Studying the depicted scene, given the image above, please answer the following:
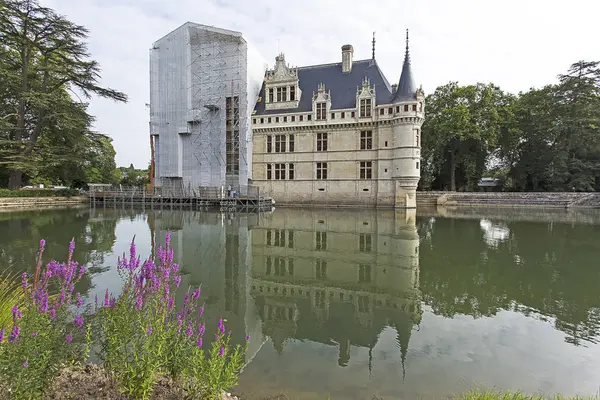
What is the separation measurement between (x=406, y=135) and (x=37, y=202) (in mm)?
30346

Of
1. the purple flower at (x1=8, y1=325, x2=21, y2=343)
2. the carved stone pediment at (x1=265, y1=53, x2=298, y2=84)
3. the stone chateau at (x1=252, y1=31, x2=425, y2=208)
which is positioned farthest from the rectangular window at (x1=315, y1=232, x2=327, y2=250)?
the carved stone pediment at (x1=265, y1=53, x2=298, y2=84)

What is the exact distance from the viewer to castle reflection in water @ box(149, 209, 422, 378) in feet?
14.7

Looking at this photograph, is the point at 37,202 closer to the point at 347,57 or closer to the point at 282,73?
the point at 282,73

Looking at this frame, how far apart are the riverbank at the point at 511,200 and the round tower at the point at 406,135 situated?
555cm

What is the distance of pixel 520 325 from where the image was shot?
15.5 feet

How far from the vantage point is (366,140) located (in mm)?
28172

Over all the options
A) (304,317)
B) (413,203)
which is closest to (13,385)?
(304,317)

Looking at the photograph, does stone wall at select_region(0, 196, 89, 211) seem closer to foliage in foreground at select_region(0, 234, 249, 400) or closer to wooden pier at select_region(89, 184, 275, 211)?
wooden pier at select_region(89, 184, 275, 211)

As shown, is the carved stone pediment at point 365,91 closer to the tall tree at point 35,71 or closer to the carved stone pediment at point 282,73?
the carved stone pediment at point 282,73

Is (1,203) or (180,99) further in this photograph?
(180,99)

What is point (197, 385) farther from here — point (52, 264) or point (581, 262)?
point (581, 262)

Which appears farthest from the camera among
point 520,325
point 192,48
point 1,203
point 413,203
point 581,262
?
point 192,48

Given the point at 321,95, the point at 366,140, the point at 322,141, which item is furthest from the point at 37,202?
the point at 366,140

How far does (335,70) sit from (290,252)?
2600 centimetres
